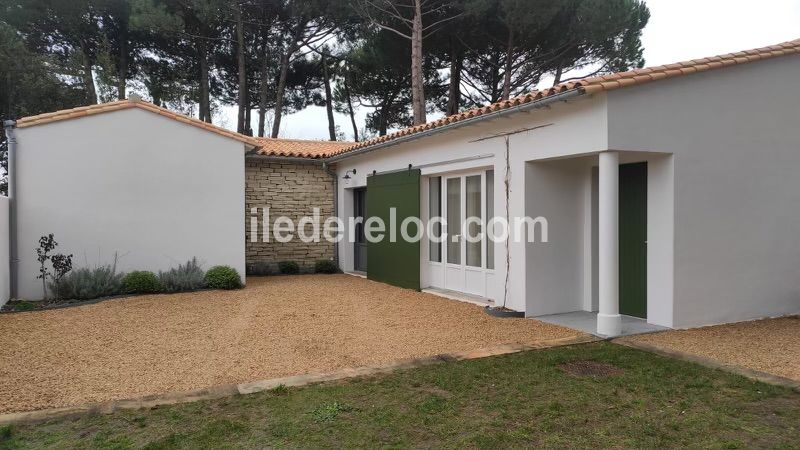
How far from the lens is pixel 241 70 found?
2030 centimetres

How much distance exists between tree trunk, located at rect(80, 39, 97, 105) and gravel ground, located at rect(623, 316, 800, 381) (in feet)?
64.8

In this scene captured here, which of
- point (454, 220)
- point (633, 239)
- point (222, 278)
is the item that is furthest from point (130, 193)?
point (633, 239)

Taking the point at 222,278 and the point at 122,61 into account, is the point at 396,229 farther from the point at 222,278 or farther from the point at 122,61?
the point at 122,61

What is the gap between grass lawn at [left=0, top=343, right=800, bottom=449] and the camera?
3.73 m

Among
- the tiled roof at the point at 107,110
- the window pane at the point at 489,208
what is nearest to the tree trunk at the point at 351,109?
the tiled roof at the point at 107,110

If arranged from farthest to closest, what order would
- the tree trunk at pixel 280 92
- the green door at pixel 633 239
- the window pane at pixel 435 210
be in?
1. the tree trunk at pixel 280 92
2. the window pane at pixel 435 210
3. the green door at pixel 633 239

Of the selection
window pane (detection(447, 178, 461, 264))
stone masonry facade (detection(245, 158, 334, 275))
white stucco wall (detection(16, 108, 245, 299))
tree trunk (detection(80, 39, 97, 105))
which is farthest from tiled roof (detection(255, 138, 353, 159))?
tree trunk (detection(80, 39, 97, 105))

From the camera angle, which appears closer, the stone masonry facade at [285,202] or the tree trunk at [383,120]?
the stone masonry facade at [285,202]

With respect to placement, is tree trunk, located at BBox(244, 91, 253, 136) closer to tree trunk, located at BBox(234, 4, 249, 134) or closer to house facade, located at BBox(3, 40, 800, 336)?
tree trunk, located at BBox(234, 4, 249, 134)

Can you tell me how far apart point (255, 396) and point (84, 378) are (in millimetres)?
1962

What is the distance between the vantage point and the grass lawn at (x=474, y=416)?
3.73m

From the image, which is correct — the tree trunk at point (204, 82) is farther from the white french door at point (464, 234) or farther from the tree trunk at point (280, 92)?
the white french door at point (464, 234)

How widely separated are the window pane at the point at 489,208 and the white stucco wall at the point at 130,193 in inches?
219

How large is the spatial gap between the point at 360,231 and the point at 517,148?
702 cm
